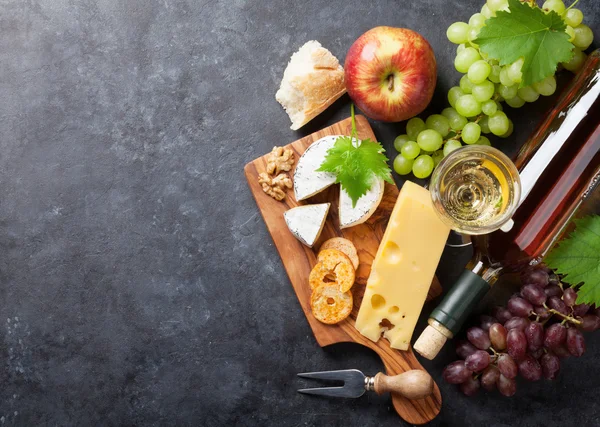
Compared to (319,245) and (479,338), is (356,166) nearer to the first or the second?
(319,245)

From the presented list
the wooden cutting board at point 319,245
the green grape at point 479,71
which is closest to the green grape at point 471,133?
the green grape at point 479,71

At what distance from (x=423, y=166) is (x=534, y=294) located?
384mm

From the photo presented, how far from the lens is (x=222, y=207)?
152cm

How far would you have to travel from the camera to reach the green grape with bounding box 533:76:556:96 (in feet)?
4.31

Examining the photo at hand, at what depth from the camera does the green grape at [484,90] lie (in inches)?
52.1

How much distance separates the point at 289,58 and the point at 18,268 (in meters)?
0.90

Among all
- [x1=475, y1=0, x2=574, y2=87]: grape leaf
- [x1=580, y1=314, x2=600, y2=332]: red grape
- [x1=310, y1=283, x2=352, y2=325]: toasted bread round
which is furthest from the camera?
[x1=310, y1=283, x2=352, y2=325]: toasted bread round

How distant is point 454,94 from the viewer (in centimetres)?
140

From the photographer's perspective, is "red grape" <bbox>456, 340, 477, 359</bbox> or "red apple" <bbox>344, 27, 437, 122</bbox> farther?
"red grape" <bbox>456, 340, 477, 359</bbox>

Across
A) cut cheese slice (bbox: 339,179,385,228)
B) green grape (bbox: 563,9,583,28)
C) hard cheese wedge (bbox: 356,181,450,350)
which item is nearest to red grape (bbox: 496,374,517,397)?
hard cheese wedge (bbox: 356,181,450,350)

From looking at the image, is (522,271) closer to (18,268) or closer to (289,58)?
(289,58)

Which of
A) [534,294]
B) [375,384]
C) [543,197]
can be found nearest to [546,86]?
[543,197]

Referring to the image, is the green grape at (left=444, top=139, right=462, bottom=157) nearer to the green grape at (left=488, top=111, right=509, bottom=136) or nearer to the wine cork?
the green grape at (left=488, top=111, right=509, bottom=136)

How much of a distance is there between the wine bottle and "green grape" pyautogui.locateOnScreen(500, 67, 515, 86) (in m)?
0.15
